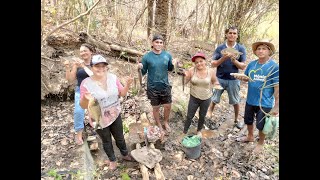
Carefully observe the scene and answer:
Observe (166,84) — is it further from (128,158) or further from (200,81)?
(128,158)

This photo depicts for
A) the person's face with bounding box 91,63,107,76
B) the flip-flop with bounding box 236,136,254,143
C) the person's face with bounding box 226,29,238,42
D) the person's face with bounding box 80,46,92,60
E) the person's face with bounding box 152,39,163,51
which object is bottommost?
the flip-flop with bounding box 236,136,254,143

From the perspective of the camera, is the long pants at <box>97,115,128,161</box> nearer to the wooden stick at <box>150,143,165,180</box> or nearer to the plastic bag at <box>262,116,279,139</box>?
the wooden stick at <box>150,143,165,180</box>

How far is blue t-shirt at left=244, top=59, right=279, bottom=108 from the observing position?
358 centimetres

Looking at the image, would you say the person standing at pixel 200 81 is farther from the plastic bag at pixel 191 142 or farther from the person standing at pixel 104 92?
the person standing at pixel 104 92

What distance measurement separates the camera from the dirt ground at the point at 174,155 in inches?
149

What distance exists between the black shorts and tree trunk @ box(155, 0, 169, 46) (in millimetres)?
2629

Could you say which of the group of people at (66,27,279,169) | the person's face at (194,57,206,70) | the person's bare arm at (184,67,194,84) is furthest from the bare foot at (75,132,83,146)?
the person's face at (194,57,206,70)

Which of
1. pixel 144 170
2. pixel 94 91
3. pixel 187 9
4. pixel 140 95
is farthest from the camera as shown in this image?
pixel 187 9

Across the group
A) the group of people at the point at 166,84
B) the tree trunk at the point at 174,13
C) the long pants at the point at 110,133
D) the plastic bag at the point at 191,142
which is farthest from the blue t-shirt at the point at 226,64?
the tree trunk at the point at 174,13

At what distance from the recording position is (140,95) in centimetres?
587

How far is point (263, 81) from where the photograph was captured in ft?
12.2
